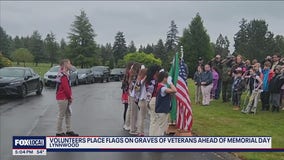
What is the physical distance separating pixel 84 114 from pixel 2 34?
112348 mm

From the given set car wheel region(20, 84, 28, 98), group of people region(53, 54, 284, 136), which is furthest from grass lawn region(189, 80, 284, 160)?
car wheel region(20, 84, 28, 98)

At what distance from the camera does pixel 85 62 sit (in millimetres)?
81938

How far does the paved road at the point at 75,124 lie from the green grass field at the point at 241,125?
139 centimetres

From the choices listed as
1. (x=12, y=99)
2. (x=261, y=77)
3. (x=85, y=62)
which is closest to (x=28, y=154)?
(x=261, y=77)

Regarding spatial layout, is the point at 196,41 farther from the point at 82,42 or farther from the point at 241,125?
the point at 241,125

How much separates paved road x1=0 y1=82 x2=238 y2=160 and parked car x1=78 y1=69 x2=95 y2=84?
17823mm

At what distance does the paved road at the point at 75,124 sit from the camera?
335 inches

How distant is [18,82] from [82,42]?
64.7 meters

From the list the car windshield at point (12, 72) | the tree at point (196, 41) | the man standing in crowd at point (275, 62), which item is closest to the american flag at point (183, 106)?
the man standing in crowd at point (275, 62)

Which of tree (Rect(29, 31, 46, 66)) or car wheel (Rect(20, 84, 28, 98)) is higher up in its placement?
tree (Rect(29, 31, 46, 66))

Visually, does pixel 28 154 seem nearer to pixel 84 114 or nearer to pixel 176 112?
pixel 176 112

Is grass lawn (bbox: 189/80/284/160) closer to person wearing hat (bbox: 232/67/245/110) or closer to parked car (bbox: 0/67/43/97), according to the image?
person wearing hat (bbox: 232/67/245/110)

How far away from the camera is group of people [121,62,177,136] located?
30.2 ft

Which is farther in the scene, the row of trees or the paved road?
the row of trees
